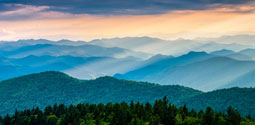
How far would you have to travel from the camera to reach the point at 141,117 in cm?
8938

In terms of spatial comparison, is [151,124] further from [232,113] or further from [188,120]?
[232,113]

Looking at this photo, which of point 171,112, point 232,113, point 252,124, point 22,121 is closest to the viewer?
point 252,124

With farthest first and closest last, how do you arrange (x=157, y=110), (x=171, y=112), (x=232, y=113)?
(x=157, y=110), (x=171, y=112), (x=232, y=113)

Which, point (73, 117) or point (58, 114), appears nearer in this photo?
point (73, 117)

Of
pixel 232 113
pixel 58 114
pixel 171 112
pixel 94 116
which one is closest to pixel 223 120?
pixel 232 113

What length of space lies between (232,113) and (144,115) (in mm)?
21391

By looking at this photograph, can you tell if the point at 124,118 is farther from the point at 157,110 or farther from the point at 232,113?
the point at 232,113

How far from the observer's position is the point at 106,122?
9281cm

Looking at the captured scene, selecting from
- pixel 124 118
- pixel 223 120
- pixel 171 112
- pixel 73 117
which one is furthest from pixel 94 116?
pixel 223 120

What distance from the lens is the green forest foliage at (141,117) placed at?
81938mm

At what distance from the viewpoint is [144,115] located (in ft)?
300

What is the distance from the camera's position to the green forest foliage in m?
81.9

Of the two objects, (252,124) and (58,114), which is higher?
(58,114)

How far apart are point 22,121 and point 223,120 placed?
63.7 metres
